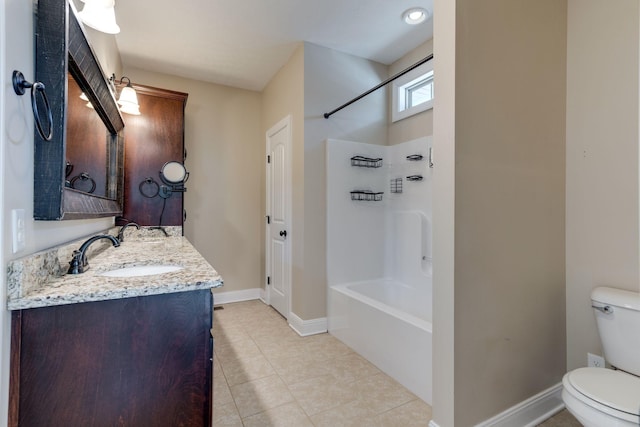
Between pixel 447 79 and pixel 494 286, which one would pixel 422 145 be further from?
pixel 494 286

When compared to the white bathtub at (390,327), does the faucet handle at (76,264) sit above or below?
above

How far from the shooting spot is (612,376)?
1.32m

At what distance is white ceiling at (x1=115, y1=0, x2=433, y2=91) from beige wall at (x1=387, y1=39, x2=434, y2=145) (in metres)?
0.07

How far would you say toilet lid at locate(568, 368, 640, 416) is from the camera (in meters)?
1.14

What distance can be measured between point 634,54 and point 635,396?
159 centimetres

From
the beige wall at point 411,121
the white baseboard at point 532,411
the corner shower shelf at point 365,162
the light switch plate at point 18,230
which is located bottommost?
the white baseboard at point 532,411

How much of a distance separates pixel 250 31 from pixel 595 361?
330cm

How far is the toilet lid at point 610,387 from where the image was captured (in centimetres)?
114

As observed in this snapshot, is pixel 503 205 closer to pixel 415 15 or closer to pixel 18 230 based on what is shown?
pixel 415 15

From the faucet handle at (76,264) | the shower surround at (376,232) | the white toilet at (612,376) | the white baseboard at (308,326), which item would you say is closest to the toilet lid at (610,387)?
the white toilet at (612,376)

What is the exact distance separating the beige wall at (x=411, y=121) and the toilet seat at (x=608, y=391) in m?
1.98

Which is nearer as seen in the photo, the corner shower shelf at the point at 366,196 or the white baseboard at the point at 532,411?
the white baseboard at the point at 532,411

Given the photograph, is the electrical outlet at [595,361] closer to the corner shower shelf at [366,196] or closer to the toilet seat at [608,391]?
the toilet seat at [608,391]

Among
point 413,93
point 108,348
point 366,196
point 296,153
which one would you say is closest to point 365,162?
point 366,196
